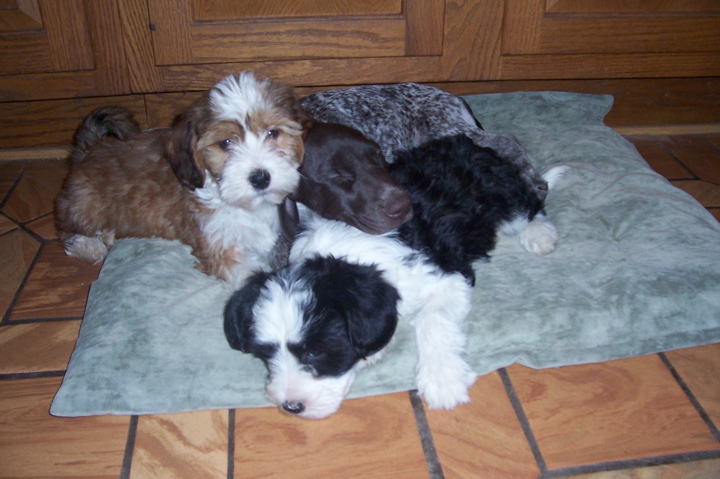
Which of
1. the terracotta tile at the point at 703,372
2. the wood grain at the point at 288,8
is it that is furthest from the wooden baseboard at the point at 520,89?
the terracotta tile at the point at 703,372

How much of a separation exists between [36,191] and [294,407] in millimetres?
2614

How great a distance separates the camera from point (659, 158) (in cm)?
404

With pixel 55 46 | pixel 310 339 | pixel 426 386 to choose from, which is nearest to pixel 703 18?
pixel 426 386

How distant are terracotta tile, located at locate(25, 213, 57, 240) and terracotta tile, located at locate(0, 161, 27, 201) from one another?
395mm

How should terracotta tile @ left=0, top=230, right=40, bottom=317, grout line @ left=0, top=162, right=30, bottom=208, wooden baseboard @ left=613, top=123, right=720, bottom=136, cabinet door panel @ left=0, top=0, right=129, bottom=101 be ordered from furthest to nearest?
wooden baseboard @ left=613, top=123, right=720, bottom=136 < grout line @ left=0, top=162, right=30, bottom=208 < cabinet door panel @ left=0, top=0, right=129, bottom=101 < terracotta tile @ left=0, top=230, right=40, bottom=317

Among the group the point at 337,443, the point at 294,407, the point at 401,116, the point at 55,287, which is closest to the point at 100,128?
the point at 55,287

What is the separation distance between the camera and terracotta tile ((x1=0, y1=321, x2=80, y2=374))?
2598mm

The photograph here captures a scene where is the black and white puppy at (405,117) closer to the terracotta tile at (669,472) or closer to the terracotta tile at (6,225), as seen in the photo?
the terracotta tile at (669,472)

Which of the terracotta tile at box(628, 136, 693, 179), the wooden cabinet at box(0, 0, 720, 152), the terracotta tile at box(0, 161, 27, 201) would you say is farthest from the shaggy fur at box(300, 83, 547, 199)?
the terracotta tile at box(0, 161, 27, 201)

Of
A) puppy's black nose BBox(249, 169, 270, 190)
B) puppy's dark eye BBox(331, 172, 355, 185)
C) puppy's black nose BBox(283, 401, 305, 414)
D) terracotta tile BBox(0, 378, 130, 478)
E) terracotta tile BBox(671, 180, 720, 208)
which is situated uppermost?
puppy's black nose BBox(249, 169, 270, 190)

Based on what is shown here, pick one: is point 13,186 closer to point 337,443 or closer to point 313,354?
point 313,354

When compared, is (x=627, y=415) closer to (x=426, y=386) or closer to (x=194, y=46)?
(x=426, y=386)

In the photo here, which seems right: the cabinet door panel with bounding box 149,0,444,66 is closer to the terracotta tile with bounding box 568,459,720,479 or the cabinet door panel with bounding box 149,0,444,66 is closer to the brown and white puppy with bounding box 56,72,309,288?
the brown and white puppy with bounding box 56,72,309,288

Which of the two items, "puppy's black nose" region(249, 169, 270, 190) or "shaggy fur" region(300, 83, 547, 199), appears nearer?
"puppy's black nose" region(249, 169, 270, 190)
